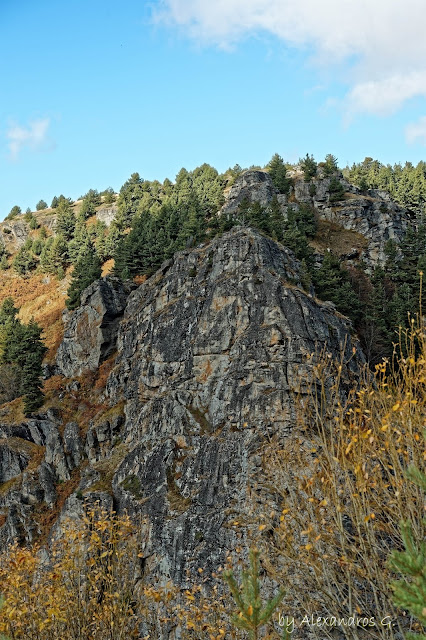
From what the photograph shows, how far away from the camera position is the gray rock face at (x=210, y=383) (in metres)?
28.3

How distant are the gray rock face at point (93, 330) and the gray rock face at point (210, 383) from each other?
26.5 ft

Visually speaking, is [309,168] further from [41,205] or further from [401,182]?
[41,205]

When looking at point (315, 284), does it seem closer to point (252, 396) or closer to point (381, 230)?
point (252, 396)

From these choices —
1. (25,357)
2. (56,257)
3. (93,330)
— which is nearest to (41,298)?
(56,257)

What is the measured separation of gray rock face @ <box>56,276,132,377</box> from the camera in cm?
5381

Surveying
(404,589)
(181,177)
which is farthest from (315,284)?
(181,177)

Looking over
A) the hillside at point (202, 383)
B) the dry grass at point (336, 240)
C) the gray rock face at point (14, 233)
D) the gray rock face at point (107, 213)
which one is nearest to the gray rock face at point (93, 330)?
the hillside at point (202, 383)

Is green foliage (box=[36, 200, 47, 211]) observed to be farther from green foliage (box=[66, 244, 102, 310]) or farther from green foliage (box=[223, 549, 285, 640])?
green foliage (box=[223, 549, 285, 640])

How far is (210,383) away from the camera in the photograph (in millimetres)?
34938

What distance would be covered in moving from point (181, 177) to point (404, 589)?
339 feet

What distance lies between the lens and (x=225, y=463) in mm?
29266

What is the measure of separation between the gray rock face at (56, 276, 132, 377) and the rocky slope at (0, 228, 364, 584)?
12.3ft

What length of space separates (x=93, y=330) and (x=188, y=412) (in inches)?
959

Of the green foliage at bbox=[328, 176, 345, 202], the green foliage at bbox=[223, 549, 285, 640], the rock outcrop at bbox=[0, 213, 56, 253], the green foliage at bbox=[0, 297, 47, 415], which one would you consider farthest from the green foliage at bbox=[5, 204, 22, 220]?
the green foliage at bbox=[223, 549, 285, 640]
